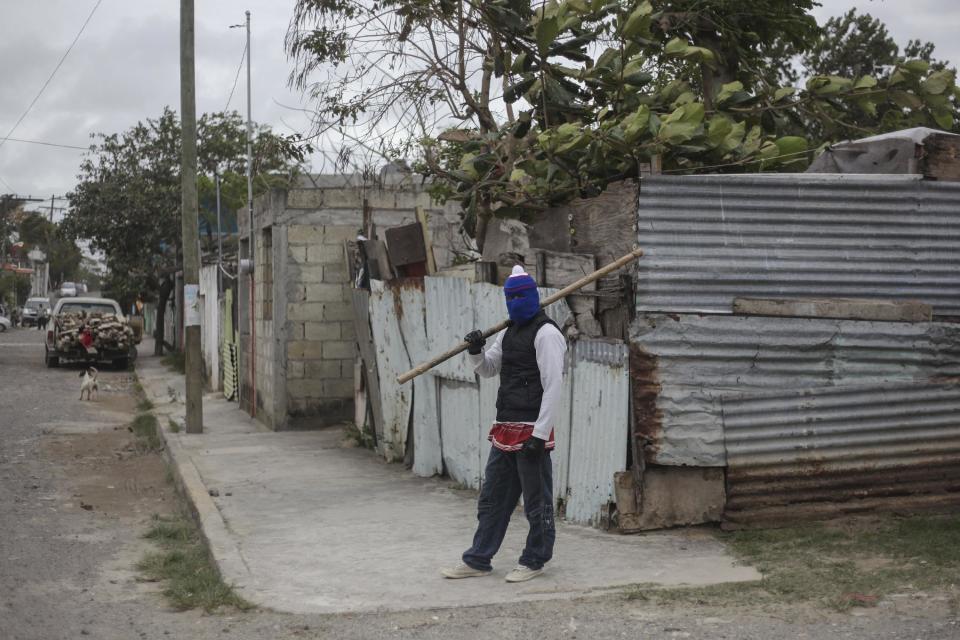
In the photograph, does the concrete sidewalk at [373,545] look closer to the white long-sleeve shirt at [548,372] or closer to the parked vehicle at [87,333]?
the white long-sleeve shirt at [548,372]

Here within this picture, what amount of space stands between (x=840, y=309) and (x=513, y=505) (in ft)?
8.31

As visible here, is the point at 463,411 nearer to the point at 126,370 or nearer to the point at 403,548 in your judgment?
the point at 403,548

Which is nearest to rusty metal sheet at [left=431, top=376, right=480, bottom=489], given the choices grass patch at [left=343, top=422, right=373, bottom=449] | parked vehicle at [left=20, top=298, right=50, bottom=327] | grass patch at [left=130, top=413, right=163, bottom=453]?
grass patch at [left=343, top=422, right=373, bottom=449]

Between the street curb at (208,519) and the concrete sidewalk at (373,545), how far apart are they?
0.01 metres

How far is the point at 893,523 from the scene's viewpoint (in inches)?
268

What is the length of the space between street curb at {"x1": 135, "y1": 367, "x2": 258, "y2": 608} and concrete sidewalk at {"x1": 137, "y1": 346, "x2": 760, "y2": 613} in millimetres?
13

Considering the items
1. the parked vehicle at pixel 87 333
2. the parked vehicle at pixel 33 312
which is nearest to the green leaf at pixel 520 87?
the parked vehicle at pixel 87 333

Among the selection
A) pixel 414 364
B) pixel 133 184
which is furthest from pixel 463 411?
pixel 133 184

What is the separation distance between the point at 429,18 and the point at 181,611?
5992 mm

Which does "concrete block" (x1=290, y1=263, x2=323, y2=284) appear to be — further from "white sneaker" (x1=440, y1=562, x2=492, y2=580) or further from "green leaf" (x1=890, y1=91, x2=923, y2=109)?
"white sneaker" (x1=440, y1=562, x2=492, y2=580)

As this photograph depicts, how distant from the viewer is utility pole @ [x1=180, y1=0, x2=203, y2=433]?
13422mm

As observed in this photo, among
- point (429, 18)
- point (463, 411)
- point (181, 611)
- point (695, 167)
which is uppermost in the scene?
point (429, 18)

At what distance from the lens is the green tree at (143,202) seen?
31422 mm

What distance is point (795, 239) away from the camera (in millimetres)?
6961
